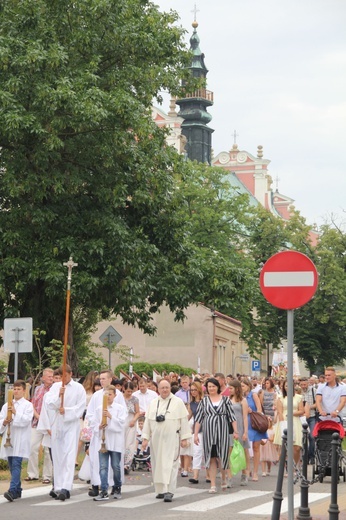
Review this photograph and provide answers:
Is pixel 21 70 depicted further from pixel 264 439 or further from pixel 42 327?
pixel 264 439

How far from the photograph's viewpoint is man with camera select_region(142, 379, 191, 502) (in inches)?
622

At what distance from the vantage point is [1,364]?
33000 millimetres

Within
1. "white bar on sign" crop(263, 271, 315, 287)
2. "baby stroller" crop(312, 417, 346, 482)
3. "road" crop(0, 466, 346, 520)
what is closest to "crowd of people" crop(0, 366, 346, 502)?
"road" crop(0, 466, 346, 520)

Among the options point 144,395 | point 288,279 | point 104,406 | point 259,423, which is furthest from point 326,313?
point 288,279

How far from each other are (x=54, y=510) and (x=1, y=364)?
63.5 ft

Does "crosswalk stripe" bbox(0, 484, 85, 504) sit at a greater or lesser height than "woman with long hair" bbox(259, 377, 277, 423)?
lesser

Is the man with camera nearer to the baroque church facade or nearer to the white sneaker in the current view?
the white sneaker

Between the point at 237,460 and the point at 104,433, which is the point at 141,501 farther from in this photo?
the point at 237,460

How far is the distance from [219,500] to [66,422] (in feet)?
7.50

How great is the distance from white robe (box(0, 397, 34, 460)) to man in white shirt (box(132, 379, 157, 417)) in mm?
6015

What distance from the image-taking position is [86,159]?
29.9 metres

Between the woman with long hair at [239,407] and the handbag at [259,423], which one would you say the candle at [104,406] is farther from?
the handbag at [259,423]

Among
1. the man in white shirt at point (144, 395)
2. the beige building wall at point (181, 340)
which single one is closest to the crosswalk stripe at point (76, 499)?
the man in white shirt at point (144, 395)

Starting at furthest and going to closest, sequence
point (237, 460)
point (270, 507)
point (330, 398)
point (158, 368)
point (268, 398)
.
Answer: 1. point (158, 368)
2. point (268, 398)
3. point (330, 398)
4. point (237, 460)
5. point (270, 507)
